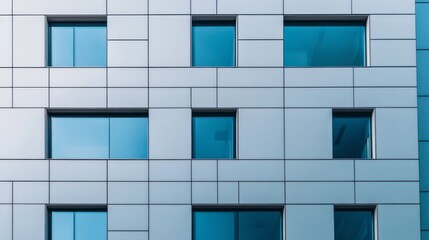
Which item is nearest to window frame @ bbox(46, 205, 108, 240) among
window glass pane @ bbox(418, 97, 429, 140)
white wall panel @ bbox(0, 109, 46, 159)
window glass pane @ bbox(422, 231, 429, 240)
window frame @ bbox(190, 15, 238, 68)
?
white wall panel @ bbox(0, 109, 46, 159)

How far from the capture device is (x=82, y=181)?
15.0 meters

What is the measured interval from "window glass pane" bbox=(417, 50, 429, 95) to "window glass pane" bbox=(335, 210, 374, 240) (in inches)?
167

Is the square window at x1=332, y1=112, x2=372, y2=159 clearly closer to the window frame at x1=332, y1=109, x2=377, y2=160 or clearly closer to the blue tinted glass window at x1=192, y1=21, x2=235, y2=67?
the window frame at x1=332, y1=109, x2=377, y2=160

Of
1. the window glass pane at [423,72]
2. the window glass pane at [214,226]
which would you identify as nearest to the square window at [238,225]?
the window glass pane at [214,226]

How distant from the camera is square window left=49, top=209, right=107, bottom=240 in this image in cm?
1527

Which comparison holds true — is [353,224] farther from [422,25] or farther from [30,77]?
[30,77]

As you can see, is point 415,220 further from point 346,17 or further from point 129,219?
point 129,219

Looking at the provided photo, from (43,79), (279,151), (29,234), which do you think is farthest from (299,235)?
(43,79)

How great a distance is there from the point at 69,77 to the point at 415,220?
36.3ft

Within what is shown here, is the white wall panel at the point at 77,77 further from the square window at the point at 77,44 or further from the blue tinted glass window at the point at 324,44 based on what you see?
the blue tinted glass window at the point at 324,44

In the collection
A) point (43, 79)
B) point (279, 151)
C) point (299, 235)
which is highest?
point (43, 79)

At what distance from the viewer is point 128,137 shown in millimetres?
15539

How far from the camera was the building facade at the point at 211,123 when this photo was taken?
1493 centimetres

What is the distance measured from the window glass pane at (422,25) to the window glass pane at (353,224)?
18.6 feet
